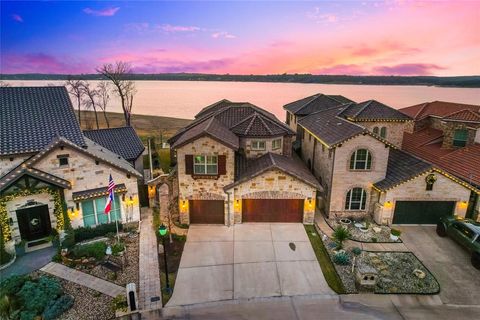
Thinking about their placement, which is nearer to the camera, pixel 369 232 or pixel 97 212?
pixel 97 212

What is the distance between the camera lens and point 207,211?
23672mm

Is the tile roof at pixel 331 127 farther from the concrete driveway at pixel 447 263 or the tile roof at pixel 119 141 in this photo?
the tile roof at pixel 119 141

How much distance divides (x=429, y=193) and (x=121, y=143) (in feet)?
89.0

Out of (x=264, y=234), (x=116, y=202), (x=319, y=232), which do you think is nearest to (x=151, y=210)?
(x=116, y=202)

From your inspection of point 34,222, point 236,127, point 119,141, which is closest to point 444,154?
point 236,127

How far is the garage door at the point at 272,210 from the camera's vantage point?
2358 cm

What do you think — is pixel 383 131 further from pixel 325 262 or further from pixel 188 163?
pixel 188 163

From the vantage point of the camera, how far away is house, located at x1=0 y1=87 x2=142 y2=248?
18688mm

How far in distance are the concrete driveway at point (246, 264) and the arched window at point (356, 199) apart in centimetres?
459

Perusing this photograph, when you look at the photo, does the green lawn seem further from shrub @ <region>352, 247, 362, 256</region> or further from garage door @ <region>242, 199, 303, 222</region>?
shrub @ <region>352, 247, 362, 256</region>

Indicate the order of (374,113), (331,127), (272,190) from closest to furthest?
(272,190), (331,127), (374,113)

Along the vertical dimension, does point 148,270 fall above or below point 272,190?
below

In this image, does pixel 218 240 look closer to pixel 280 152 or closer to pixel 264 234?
pixel 264 234

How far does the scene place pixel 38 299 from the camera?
14.8m
